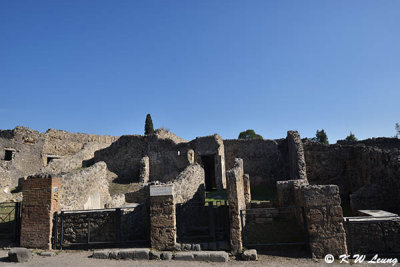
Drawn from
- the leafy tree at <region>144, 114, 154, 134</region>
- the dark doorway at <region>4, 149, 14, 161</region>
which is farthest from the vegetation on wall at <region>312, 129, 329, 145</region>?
the dark doorway at <region>4, 149, 14, 161</region>

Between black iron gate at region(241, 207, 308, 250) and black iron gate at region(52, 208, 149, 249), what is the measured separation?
10.8 ft

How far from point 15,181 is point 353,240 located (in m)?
20.7

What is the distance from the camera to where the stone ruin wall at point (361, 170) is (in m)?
11.0

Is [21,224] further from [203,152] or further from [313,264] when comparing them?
[203,152]

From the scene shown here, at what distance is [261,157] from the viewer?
22391 mm

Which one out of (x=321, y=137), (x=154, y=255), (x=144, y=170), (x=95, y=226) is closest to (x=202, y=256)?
(x=154, y=255)

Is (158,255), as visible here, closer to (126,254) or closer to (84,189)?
(126,254)

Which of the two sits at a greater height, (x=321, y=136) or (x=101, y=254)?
(x=321, y=136)

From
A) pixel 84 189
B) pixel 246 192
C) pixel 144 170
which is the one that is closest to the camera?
pixel 84 189

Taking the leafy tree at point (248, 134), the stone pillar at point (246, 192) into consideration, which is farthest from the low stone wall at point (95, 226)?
the leafy tree at point (248, 134)

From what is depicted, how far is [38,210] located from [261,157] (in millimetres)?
17920

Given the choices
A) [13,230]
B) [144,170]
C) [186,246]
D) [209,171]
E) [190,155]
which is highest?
[190,155]

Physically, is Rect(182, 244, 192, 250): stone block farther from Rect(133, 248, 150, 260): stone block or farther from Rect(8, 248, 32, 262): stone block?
Rect(8, 248, 32, 262): stone block

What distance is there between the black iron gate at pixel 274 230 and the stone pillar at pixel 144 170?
34.6 feet
